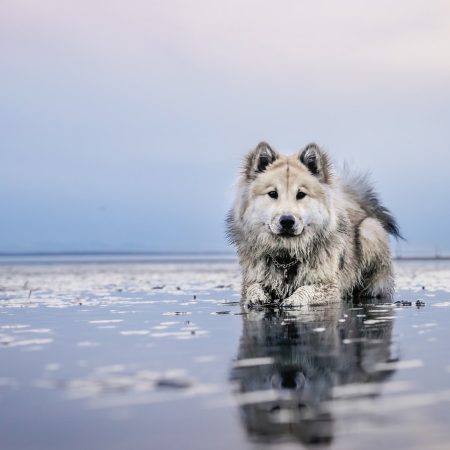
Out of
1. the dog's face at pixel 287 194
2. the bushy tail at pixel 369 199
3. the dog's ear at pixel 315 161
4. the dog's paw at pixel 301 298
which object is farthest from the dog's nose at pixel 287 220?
the bushy tail at pixel 369 199

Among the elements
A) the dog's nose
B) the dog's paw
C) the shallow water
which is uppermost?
the dog's nose

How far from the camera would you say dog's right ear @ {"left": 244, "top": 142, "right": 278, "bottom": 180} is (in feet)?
29.4

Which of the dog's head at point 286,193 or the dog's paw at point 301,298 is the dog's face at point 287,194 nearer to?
the dog's head at point 286,193

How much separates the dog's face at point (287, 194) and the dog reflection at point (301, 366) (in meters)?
1.33

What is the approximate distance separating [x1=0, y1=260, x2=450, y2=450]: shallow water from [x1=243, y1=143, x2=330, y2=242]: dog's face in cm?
142

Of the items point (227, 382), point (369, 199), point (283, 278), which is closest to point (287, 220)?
point (283, 278)

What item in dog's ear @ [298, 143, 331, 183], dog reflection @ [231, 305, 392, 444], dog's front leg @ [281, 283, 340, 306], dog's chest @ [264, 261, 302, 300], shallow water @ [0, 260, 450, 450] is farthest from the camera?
dog's ear @ [298, 143, 331, 183]

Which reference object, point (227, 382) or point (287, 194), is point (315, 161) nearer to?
point (287, 194)

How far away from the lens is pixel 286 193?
8414 mm

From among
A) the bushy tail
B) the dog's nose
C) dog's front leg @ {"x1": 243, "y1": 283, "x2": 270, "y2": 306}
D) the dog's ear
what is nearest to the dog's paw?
dog's front leg @ {"x1": 243, "y1": 283, "x2": 270, "y2": 306}

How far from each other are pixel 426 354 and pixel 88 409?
238 cm

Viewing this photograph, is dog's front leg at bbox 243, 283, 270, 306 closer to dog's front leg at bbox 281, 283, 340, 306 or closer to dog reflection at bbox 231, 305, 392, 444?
dog's front leg at bbox 281, 283, 340, 306

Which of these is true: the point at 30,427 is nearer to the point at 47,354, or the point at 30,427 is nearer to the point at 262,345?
the point at 47,354

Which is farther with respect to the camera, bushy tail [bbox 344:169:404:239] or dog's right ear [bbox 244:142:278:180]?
bushy tail [bbox 344:169:404:239]
